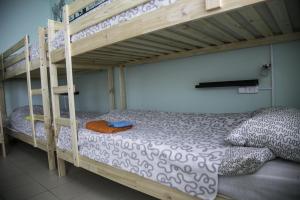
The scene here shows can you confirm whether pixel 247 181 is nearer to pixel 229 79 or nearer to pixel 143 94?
pixel 229 79

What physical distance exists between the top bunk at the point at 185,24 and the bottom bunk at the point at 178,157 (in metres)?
0.63

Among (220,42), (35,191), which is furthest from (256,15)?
(35,191)

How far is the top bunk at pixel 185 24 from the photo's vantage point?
1002 mm

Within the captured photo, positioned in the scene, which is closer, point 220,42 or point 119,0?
point 119,0

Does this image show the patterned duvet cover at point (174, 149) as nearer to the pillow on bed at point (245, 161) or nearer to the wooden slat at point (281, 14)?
the pillow on bed at point (245, 161)

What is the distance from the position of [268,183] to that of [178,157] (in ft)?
1.34

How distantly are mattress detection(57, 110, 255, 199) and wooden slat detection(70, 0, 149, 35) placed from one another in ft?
2.66

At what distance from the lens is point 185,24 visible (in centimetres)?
118

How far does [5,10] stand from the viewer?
407 centimetres

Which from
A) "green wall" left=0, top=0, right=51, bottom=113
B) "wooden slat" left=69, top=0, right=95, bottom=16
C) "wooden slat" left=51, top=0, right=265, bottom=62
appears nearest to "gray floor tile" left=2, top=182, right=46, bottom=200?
"wooden slat" left=51, top=0, right=265, bottom=62

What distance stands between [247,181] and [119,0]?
3.90 feet

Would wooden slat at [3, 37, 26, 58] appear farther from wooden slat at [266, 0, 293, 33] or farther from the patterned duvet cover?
wooden slat at [266, 0, 293, 33]

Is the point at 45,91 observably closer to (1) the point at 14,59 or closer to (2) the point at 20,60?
(2) the point at 20,60

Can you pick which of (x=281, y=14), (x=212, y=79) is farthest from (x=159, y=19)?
(x=212, y=79)
